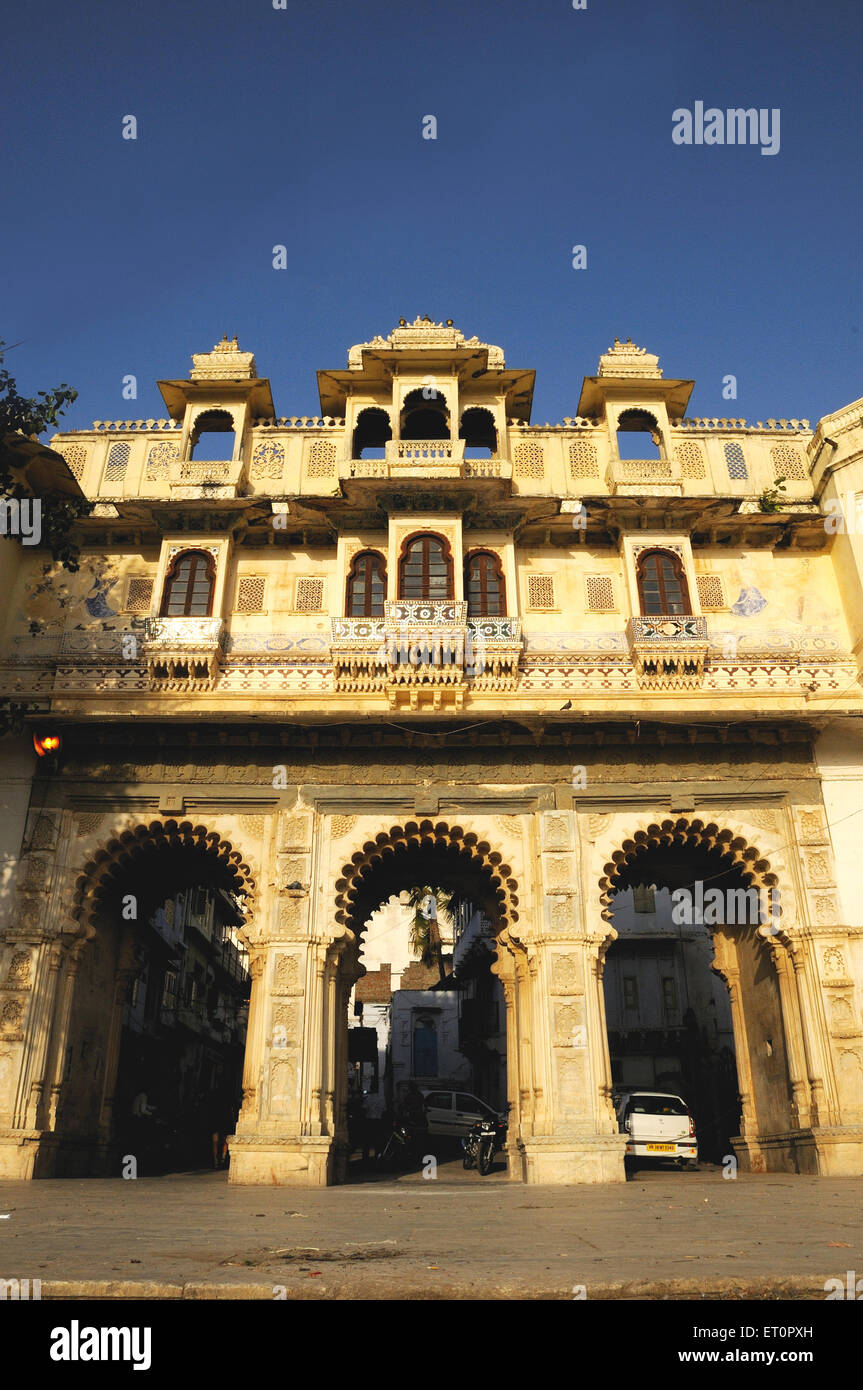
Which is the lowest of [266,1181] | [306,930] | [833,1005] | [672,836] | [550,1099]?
[266,1181]

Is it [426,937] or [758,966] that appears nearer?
[758,966]

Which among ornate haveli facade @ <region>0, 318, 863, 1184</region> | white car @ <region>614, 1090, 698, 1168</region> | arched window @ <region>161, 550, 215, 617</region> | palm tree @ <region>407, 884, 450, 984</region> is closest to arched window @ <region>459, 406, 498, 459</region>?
ornate haveli facade @ <region>0, 318, 863, 1184</region>

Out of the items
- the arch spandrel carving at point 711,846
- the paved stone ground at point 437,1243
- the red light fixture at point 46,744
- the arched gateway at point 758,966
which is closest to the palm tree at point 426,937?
the arched gateway at point 758,966

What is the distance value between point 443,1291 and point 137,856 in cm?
1329

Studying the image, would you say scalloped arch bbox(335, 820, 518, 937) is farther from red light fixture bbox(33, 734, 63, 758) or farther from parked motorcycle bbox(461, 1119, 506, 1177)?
red light fixture bbox(33, 734, 63, 758)

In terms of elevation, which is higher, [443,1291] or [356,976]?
[356,976]

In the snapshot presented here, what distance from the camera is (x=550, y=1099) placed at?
13.9m

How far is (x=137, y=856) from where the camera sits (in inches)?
644

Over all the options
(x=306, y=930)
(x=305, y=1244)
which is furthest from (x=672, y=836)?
(x=305, y=1244)

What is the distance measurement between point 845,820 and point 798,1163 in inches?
207

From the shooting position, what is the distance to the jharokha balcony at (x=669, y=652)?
16375mm

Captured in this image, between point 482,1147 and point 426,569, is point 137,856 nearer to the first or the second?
point 426,569

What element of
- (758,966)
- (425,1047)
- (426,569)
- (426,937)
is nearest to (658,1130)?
(758,966)
